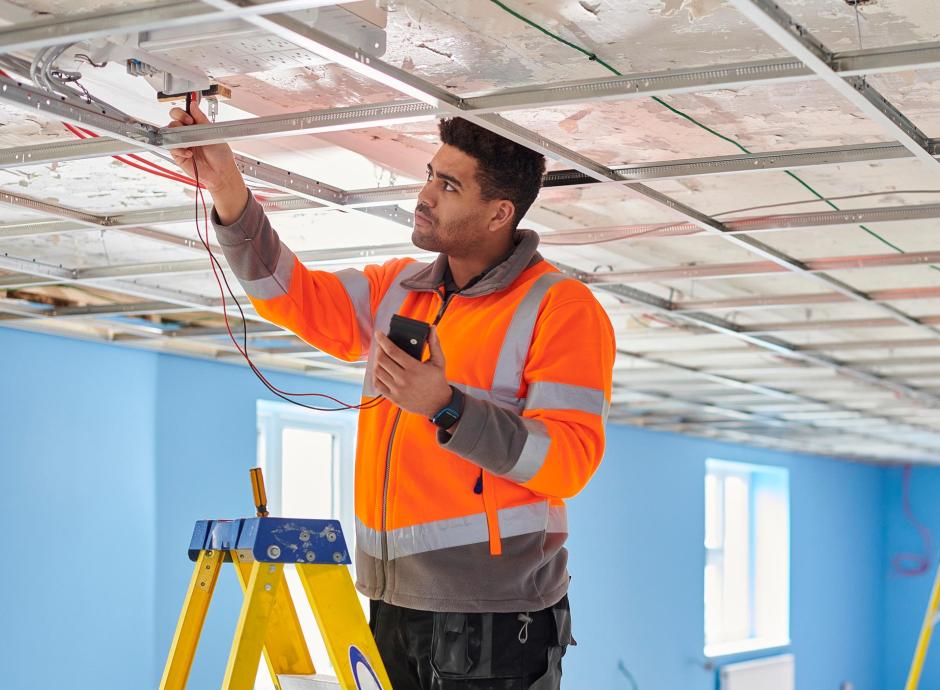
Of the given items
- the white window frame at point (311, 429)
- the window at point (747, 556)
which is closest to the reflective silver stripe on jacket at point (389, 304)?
the white window frame at point (311, 429)

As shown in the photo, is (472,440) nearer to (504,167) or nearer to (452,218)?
(452,218)

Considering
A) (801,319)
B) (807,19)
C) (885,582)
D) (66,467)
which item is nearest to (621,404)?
(801,319)

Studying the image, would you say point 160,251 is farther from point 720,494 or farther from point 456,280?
point 720,494

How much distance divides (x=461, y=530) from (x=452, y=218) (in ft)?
1.61

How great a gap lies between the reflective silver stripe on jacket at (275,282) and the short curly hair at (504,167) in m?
0.33

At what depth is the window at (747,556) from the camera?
10117 mm

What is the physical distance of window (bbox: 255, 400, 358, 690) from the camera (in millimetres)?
6047

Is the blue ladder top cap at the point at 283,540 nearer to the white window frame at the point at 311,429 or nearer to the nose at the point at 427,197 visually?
the nose at the point at 427,197

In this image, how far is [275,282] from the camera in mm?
1837

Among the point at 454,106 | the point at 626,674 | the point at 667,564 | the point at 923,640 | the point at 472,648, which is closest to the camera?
the point at 472,648

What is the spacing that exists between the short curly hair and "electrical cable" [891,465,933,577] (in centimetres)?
1152

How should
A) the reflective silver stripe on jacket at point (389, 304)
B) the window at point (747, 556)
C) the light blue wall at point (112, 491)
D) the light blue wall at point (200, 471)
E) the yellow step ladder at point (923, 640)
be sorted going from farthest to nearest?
the window at point (747, 556) → the light blue wall at point (200, 471) → the light blue wall at point (112, 491) → the yellow step ladder at point (923, 640) → the reflective silver stripe on jacket at point (389, 304)

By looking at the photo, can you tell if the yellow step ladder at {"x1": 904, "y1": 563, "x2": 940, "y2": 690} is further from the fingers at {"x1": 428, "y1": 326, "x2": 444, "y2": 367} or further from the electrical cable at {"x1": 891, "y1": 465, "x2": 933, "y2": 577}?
the electrical cable at {"x1": 891, "y1": 465, "x2": 933, "y2": 577}

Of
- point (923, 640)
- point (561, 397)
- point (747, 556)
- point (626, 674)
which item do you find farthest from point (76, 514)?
point (747, 556)
